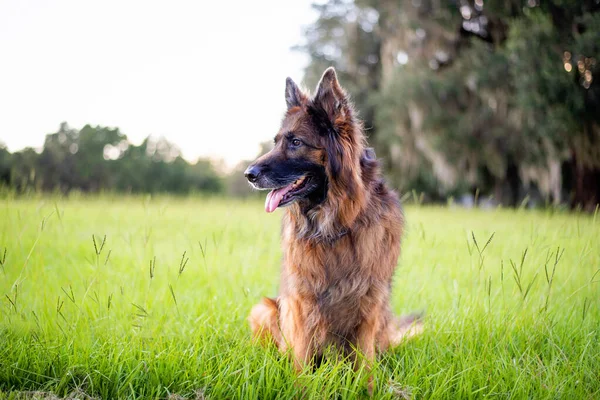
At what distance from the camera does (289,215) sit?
2.88 m

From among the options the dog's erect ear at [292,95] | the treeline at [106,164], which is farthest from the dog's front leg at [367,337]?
the treeline at [106,164]

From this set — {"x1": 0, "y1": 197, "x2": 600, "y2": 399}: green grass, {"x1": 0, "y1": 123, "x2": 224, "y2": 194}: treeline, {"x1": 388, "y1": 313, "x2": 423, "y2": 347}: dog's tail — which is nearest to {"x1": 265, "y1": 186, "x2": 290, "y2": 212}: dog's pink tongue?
{"x1": 0, "y1": 197, "x2": 600, "y2": 399}: green grass

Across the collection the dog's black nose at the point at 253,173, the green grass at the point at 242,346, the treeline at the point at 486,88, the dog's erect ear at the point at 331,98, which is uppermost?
the treeline at the point at 486,88

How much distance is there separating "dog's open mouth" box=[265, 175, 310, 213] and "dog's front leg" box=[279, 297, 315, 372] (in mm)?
607

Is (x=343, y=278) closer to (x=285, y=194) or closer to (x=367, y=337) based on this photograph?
(x=367, y=337)

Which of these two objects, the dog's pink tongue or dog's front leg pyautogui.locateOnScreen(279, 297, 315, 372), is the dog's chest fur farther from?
the dog's pink tongue

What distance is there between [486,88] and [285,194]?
513 inches

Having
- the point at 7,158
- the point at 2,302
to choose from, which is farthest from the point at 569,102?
the point at 7,158

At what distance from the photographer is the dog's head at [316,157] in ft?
8.86

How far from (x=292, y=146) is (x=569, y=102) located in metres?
10.5

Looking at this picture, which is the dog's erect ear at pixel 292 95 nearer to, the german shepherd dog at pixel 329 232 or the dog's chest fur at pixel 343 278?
the german shepherd dog at pixel 329 232

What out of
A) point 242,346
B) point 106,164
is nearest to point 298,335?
point 242,346

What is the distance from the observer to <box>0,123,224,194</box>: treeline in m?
16.5

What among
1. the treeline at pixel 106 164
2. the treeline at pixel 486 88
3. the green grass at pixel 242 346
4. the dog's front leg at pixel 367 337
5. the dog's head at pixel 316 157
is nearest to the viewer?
the green grass at pixel 242 346
